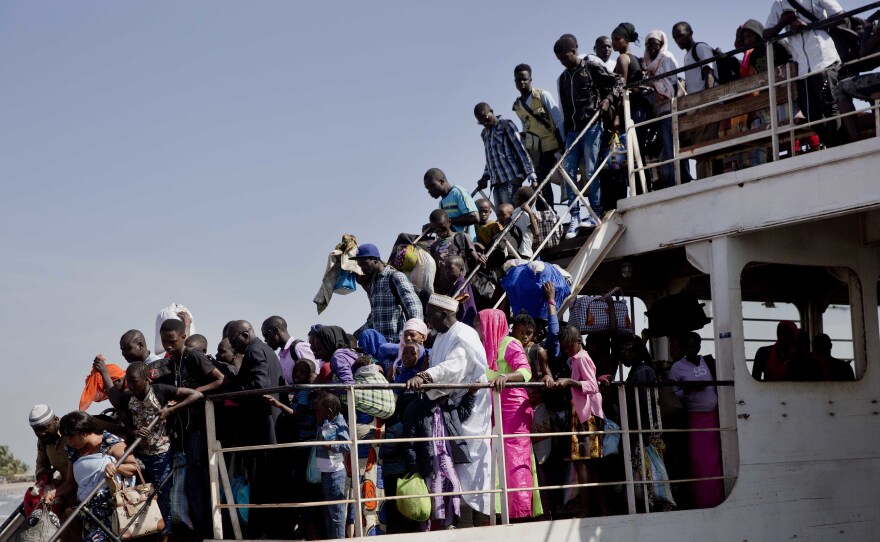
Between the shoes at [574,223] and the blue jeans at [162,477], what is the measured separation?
4.67 meters

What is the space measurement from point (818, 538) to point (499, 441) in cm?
342

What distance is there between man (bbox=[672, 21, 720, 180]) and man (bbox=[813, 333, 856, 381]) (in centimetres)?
211

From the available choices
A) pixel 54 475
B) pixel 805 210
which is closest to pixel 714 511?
pixel 805 210

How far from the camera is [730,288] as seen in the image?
30.9 ft

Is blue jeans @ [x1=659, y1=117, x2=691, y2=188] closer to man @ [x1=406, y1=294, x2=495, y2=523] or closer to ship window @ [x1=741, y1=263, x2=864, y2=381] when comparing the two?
ship window @ [x1=741, y1=263, x2=864, y2=381]

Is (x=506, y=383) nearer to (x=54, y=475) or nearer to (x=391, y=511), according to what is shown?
(x=391, y=511)

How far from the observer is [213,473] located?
24.6ft

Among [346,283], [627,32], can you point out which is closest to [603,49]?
[627,32]

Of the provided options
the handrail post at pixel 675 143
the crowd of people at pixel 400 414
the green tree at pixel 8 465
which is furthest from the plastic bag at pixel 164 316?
the green tree at pixel 8 465

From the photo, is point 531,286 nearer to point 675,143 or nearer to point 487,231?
point 487,231

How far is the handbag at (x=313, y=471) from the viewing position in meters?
7.34

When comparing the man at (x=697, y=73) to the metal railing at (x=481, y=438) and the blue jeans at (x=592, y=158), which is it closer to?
the blue jeans at (x=592, y=158)

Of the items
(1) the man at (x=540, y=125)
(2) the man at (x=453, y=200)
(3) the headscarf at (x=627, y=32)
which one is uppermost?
(3) the headscarf at (x=627, y=32)

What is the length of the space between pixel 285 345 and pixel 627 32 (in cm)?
517
